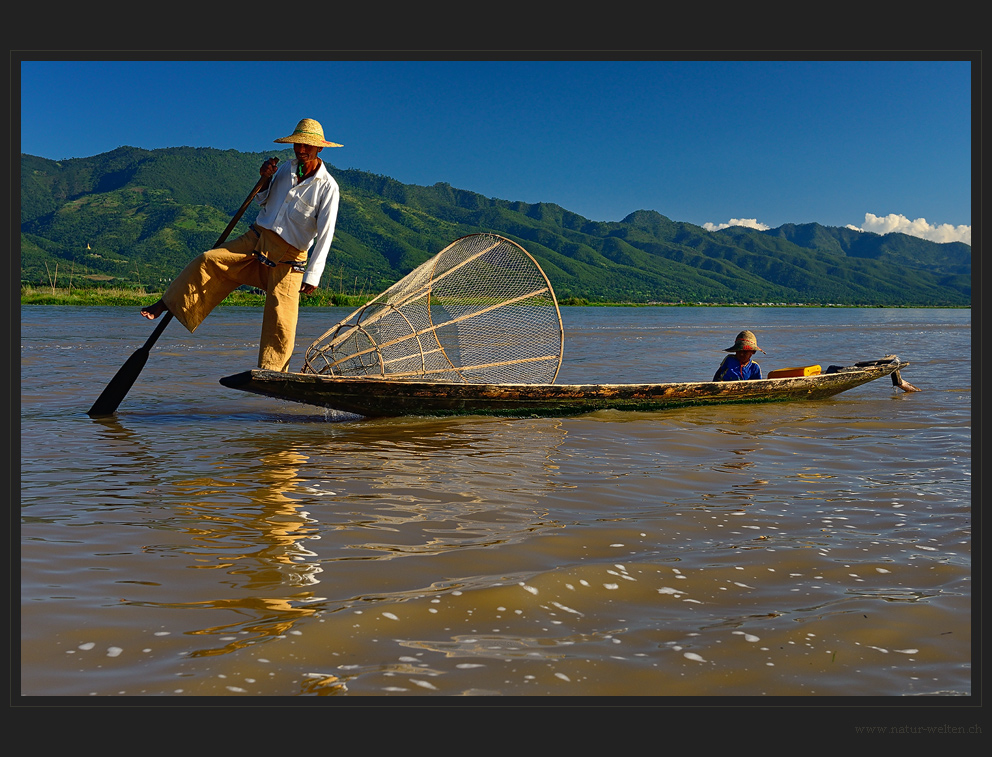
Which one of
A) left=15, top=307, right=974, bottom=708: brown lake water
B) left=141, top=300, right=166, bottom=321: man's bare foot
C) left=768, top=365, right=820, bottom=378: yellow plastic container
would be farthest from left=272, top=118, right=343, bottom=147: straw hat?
left=768, top=365, right=820, bottom=378: yellow plastic container

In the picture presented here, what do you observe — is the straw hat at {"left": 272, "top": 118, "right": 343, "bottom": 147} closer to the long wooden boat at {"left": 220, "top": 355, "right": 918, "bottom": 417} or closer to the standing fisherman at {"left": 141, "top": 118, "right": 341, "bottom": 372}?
the standing fisherman at {"left": 141, "top": 118, "right": 341, "bottom": 372}

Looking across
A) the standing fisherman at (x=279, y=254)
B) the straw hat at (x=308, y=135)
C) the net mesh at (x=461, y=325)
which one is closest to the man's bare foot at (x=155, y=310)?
the standing fisherman at (x=279, y=254)

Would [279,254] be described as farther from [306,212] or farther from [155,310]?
[155,310]

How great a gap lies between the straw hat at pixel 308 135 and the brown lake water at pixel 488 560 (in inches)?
92.2

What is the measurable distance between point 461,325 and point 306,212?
272cm

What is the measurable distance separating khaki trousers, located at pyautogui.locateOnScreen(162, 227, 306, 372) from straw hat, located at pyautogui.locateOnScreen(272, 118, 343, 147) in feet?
2.51

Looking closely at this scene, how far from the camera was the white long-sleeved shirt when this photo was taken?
19.7ft

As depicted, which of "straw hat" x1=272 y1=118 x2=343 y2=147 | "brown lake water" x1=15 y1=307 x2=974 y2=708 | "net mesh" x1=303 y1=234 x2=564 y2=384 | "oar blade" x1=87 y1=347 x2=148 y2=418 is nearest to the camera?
"brown lake water" x1=15 y1=307 x2=974 y2=708

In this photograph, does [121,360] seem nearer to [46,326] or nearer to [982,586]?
[46,326]

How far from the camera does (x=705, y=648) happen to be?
256 centimetres

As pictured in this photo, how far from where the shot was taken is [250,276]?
6.46m

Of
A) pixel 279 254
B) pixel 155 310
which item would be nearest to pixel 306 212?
pixel 279 254

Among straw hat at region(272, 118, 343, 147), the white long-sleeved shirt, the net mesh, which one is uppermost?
straw hat at region(272, 118, 343, 147)

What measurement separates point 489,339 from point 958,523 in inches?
207
